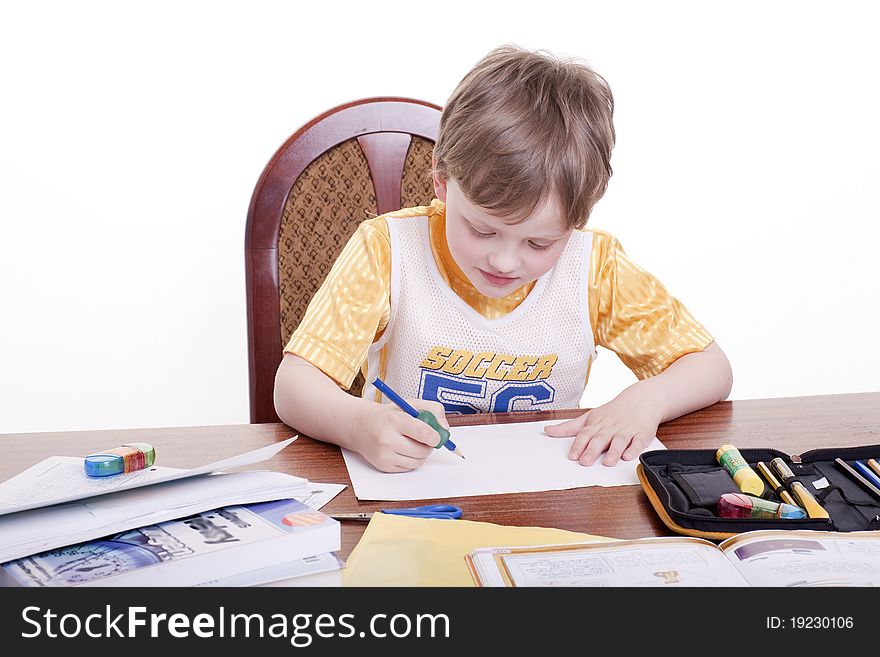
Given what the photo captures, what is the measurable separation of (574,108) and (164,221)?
1.44 metres

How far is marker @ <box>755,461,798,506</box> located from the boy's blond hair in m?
0.37

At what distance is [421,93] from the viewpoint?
2328mm

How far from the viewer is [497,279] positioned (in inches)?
44.1

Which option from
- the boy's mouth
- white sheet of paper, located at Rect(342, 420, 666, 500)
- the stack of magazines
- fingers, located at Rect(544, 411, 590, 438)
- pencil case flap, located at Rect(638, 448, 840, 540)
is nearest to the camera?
the stack of magazines

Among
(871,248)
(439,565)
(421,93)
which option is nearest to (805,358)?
(871,248)

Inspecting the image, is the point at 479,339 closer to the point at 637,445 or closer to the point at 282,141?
the point at 637,445

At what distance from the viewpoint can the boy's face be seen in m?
1.05

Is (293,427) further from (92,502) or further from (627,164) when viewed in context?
(627,164)

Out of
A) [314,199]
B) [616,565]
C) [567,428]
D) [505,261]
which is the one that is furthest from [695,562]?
[314,199]

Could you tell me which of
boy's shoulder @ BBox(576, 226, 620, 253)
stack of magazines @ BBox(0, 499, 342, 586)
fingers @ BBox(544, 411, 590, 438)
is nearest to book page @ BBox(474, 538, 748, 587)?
stack of magazines @ BBox(0, 499, 342, 586)

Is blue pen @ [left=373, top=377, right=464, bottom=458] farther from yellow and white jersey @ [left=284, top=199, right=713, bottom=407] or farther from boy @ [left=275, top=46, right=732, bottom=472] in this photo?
yellow and white jersey @ [left=284, top=199, right=713, bottom=407]

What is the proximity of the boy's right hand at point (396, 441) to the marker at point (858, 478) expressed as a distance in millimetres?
360

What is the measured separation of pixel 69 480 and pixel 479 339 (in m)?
0.61

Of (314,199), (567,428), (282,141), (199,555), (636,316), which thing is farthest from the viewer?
(282,141)
